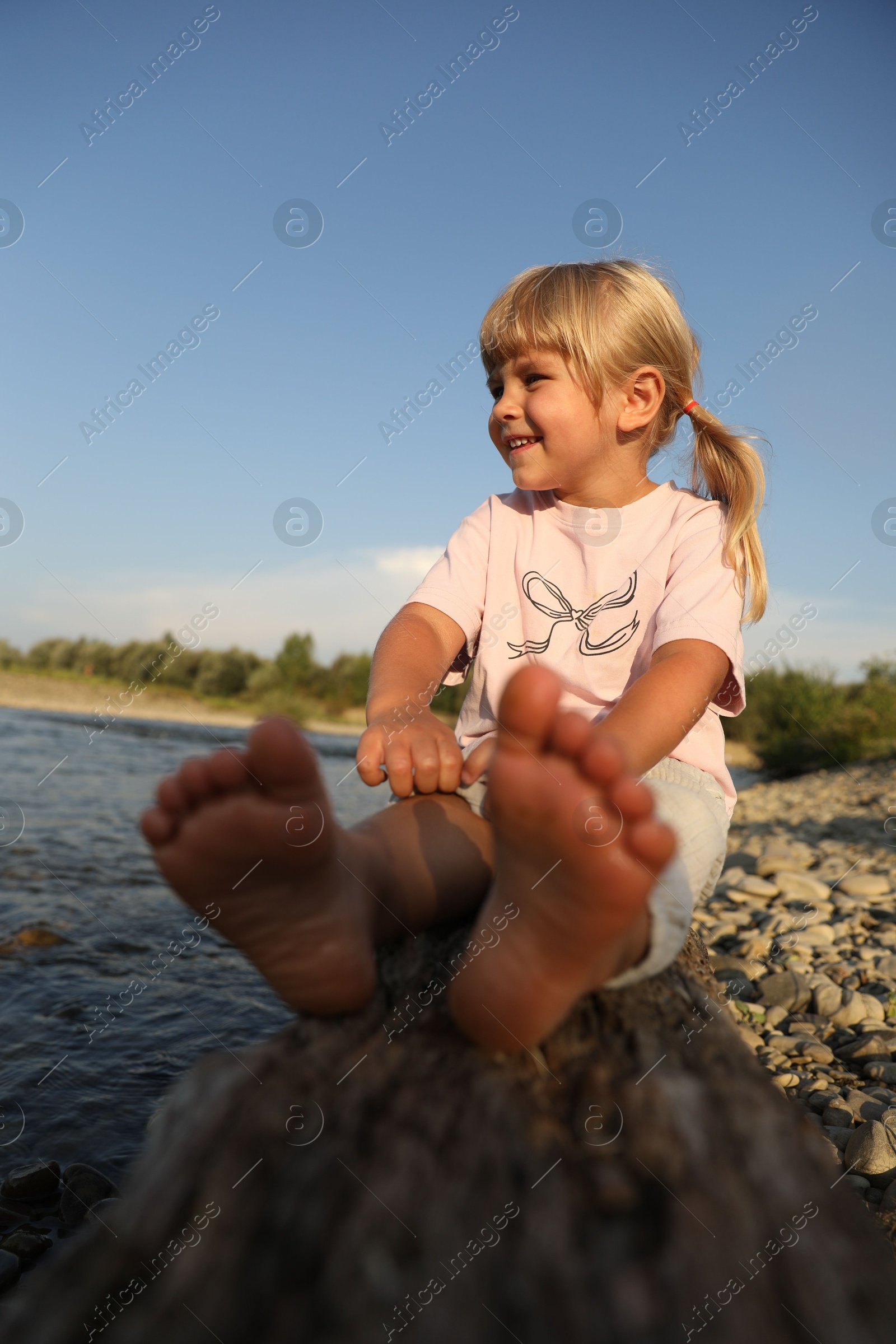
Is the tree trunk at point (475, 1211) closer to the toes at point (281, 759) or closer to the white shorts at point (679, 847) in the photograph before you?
the white shorts at point (679, 847)

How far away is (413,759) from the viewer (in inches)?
52.0

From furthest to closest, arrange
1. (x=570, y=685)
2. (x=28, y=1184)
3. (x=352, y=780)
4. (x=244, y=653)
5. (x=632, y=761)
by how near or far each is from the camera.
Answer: (x=244, y=653)
(x=352, y=780)
(x=570, y=685)
(x=28, y=1184)
(x=632, y=761)

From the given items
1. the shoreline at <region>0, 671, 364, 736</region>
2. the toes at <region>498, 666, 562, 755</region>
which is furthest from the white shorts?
the shoreline at <region>0, 671, 364, 736</region>

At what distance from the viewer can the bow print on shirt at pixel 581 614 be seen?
1877 millimetres

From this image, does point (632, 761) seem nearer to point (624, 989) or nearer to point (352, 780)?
point (624, 989)

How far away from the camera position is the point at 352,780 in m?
11.0

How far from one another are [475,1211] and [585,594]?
1.42 meters

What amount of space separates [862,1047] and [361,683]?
14.3 m

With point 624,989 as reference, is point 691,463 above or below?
above

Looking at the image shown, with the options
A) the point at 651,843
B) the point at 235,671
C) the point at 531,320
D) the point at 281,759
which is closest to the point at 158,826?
the point at 281,759

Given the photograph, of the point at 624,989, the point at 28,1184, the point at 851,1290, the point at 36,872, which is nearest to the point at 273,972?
the point at 624,989

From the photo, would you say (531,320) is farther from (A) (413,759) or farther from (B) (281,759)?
(B) (281,759)

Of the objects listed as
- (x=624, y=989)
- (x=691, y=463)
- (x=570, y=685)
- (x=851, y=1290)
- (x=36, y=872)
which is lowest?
(x=36, y=872)

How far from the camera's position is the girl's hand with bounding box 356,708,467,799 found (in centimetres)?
132
